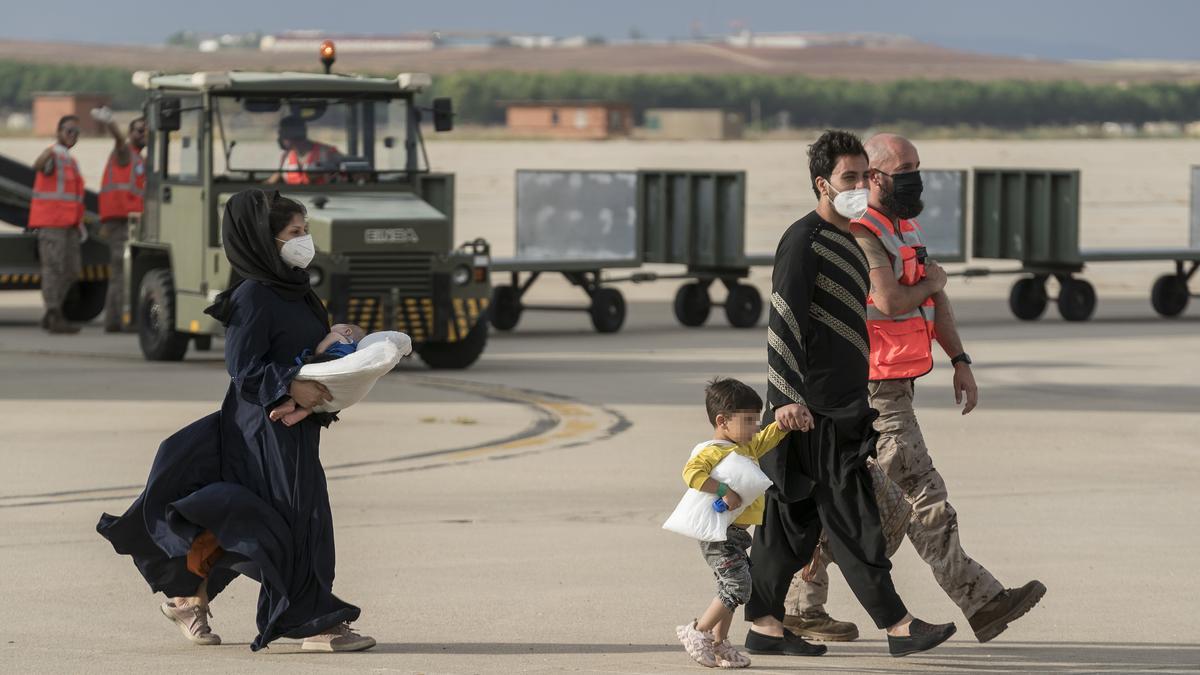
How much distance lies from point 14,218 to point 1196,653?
18.6m

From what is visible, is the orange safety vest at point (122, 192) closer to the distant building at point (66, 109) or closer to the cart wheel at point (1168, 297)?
the cart wheel at point (1168, 297)

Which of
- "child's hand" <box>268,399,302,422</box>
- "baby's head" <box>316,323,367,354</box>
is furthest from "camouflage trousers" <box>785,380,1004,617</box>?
"child's hand" <box>268,399,302,422</box>

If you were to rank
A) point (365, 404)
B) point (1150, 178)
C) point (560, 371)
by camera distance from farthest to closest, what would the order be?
point (1150, 178) < point (560, 371) < point (365, 404)

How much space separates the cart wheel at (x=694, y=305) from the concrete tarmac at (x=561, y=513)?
432cm

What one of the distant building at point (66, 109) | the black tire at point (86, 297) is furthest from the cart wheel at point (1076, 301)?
the distant building at point (66, 109)

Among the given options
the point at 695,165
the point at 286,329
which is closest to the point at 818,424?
the point at 286,329

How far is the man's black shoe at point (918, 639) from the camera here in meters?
7.05

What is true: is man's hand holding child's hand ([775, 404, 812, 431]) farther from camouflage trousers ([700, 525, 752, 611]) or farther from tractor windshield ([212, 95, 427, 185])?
tractor windshield ([212, 95, 427, 185])

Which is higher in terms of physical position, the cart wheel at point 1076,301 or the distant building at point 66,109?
the distant building at point 66,109

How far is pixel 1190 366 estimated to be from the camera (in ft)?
61.1

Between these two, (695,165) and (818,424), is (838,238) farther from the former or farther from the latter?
(695,165)

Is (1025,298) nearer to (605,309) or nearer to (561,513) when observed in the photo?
(605,309)

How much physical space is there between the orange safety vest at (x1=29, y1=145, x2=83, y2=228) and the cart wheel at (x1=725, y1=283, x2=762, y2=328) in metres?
6.57

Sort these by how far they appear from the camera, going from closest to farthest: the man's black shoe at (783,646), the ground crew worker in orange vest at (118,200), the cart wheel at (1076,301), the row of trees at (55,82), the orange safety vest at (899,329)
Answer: the man's black shoe at (783,646) → the orange safety vest at (899,329) → the ground crew worker in orange vest at (118,200) → the cart wheel at (1076,301) → the row of trees at (55,82)
